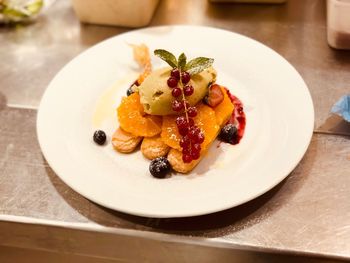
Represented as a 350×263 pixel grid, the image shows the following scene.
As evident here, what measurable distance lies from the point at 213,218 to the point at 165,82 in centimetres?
29

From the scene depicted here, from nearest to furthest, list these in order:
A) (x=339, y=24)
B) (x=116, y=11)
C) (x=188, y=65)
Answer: (x=188, y=65) → (x=339, y=24) → (x=116, y=11)

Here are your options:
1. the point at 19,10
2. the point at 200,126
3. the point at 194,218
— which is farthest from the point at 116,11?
the point at 194,218

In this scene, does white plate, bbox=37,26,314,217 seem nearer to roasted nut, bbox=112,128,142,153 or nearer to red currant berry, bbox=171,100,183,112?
roasted nut, bbox=112,128,142,153

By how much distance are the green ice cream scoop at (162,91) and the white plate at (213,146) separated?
104 millimetres

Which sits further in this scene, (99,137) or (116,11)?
(116,11)

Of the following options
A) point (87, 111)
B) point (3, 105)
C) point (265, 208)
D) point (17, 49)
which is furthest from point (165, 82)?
point (17, 49)

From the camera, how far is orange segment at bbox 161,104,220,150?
939 millimetres

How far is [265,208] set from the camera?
904 millimetres

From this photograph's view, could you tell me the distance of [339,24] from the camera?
1.23 metres

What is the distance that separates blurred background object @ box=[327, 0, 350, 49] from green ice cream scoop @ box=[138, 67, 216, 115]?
42 centimetres

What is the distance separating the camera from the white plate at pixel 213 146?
854mm

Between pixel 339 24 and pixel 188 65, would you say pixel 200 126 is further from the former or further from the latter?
pixel 339 24

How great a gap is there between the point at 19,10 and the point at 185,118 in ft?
2.64

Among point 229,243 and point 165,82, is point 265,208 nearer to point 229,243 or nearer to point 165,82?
point 229,243
